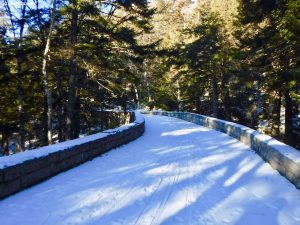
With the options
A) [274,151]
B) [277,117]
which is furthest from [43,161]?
[277,117]

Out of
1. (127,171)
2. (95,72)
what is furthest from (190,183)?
(95,72)

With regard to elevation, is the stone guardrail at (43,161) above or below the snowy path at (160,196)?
above

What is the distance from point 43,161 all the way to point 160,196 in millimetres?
3003

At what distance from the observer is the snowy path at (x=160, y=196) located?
5.48 meters

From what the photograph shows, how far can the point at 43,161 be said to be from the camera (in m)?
7.79

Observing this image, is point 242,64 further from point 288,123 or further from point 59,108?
point 59,108

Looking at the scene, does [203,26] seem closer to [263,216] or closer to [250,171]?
[250,171]

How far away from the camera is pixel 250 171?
8.96m

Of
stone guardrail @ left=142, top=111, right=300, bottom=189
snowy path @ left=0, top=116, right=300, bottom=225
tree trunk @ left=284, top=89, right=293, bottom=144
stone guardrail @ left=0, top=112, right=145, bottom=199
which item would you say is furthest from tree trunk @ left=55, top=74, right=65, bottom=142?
tree trunk @ left=284, top=89, right=293, bottom=144

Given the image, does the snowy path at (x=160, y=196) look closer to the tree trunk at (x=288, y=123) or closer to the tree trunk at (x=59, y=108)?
the tree trunk at (x=288, y=123)

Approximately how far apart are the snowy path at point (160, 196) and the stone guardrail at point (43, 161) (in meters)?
0.22

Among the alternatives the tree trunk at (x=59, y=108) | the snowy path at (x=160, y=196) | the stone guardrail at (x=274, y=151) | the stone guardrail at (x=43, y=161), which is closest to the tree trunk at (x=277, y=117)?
the stone guardrail at (x=274, y=151)

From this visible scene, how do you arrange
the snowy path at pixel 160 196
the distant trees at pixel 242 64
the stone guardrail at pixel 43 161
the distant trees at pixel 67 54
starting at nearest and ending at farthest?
1. the snowy path at pixel 160 196
2. the stone guardrail at pixel 43 161
3. the distant trees at pixel 67 54
4. the distant trees at pixel 242 64

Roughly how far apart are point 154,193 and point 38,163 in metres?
2.80
